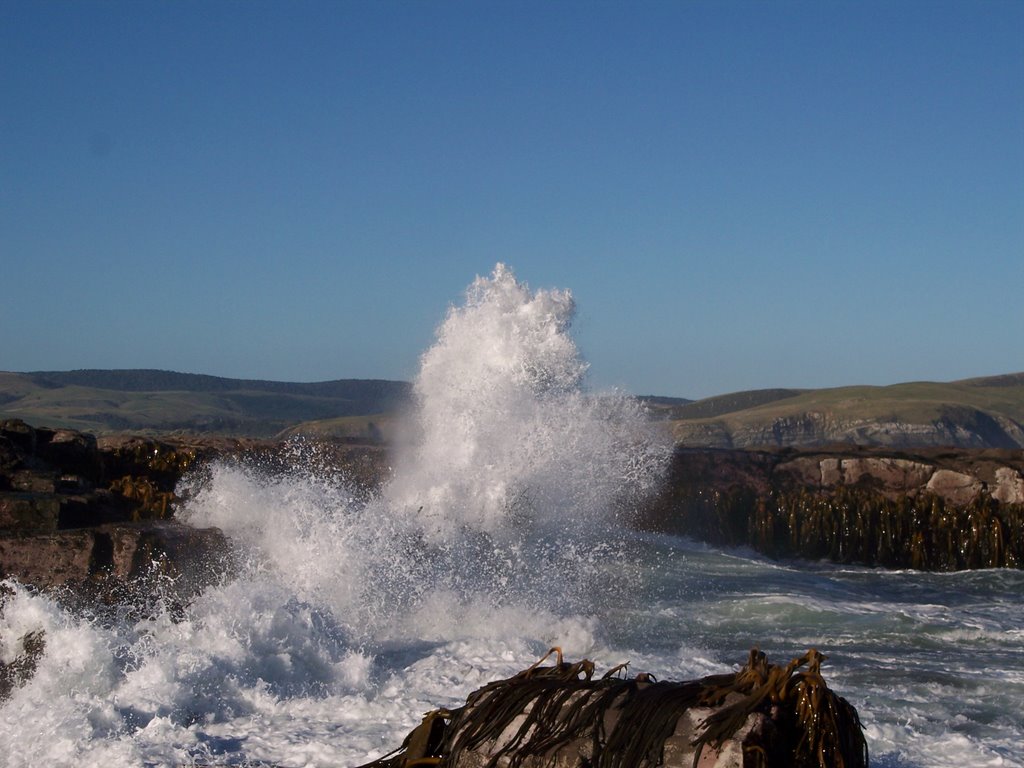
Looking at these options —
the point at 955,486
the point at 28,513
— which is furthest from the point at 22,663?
the point at 955,486

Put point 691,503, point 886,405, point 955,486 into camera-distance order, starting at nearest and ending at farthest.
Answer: point 691,503
point 955,486
point 886,405

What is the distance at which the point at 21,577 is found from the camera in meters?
8.00

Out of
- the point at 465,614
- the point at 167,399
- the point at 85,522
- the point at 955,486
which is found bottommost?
the point at 465,614

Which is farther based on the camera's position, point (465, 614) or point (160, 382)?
point (160, 382)

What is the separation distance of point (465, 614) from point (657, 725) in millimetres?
5462

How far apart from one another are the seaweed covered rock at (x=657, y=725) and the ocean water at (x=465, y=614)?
5.00 feet

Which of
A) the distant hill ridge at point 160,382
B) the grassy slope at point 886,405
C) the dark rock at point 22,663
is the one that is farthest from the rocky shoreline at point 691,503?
the distant hill ridge at point 160,382

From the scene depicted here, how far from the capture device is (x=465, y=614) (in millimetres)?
9602

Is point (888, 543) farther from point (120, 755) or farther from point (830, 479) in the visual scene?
point (120, 755)

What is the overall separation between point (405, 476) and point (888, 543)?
678 centimetres

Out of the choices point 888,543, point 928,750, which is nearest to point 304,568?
point 928,750

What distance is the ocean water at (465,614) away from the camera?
21.3 feet

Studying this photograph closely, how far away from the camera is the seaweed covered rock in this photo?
4.16 m

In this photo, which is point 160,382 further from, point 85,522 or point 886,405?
point 85,522
